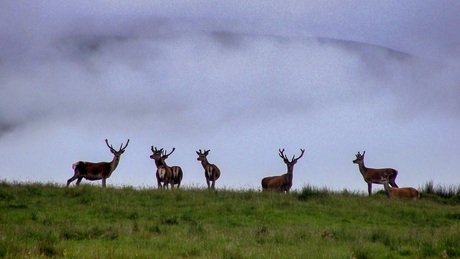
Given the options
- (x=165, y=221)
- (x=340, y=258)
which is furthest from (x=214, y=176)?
(x=340, y=258)

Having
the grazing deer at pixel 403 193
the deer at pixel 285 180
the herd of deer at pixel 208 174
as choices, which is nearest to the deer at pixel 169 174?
the herd of deer at pixel 208 174

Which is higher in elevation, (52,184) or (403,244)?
(52,184)

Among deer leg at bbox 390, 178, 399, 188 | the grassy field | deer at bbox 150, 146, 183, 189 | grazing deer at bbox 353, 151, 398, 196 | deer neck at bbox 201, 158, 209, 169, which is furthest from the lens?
deer leg at bbox 390, 178, 399, 188

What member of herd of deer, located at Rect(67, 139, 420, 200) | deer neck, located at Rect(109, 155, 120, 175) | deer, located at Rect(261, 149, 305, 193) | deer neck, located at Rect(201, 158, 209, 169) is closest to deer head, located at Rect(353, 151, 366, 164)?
herd of deer, located at Rect(67, 139, 420, 200)

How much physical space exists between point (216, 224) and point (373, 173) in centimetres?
1521

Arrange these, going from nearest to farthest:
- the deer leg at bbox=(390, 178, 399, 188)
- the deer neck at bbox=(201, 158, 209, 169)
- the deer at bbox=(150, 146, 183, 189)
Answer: the deer at bbox=(150, 146, 183, 189)
the deer neck at bbox=(201, 158, 209, 169)
the deer leg at bbox=(390, 178, 399, 188)

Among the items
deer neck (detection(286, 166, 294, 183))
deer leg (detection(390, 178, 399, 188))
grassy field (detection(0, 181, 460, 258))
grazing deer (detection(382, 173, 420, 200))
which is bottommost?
grassy field (detection(0, 181, 460, 258))

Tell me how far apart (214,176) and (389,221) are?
1049 centimetres

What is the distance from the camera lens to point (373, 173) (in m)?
29.8

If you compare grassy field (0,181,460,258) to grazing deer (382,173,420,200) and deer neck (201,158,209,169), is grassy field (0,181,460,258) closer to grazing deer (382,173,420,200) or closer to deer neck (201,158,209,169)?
grazing deer (382,173,420,200)

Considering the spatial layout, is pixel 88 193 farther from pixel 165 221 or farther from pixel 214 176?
pixel 214 176

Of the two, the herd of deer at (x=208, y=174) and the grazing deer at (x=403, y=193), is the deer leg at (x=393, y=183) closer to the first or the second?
the herd of deer at (x=208, y=174)

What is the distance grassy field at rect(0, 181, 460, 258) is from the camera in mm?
11086

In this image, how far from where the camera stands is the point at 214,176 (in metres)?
27.8
